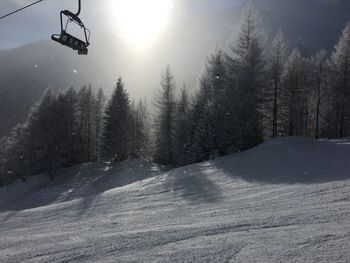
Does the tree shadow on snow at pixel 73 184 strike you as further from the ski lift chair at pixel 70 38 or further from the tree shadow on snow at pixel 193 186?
the ski lift chair at pixel 70 38

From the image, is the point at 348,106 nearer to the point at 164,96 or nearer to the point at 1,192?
the point at 164,96

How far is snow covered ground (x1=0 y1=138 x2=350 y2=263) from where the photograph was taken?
26.7 feet

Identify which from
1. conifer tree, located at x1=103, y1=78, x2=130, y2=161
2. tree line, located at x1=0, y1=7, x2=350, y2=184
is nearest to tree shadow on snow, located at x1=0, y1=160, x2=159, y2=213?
conifer tree, located at x1=103, y1=78, x2=130, y2=161

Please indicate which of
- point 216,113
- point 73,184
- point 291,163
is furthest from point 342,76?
point 73,184

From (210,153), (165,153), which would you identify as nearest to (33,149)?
(165,153)

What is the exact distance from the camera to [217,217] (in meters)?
12.6

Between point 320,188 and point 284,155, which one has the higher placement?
point 284,155

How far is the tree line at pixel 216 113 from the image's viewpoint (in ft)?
123

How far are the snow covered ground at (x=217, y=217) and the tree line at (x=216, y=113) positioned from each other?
27.6 feet

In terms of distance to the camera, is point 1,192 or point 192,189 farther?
point 1,192

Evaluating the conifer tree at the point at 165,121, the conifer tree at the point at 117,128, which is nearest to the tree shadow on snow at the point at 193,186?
the conifer tree at the point at 117,128

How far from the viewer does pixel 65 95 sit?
5516 cm

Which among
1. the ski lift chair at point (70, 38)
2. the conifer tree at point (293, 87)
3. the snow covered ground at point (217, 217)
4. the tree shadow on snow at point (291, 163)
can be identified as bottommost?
the snow covered ground at point (217, 217)

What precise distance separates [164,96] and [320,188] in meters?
40.2
